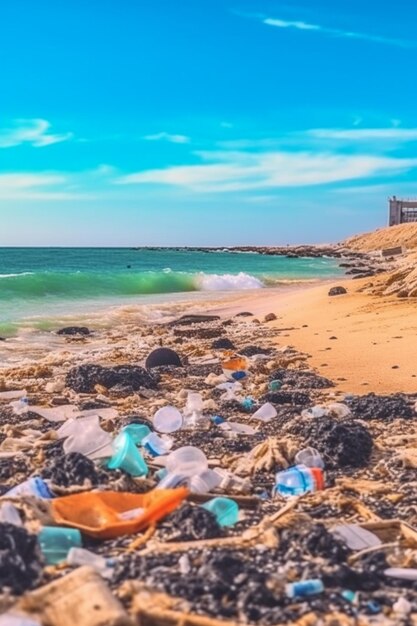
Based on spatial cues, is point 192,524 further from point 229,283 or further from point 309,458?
point 229,283

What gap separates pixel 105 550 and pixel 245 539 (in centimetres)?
59

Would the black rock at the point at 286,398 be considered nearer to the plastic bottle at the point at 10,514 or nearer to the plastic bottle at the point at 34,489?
the plastic bottle at the point at 34,489

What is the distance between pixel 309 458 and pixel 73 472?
1384 millimetres

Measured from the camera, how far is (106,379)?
719cm

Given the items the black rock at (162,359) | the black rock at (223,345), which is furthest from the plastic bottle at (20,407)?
the black rock at (223,345)

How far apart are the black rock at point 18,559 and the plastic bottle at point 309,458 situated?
1.89 meters

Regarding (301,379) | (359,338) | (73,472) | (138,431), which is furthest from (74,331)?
(73,472)

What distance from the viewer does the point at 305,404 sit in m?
6.12

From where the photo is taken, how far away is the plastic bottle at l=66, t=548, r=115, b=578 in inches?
105

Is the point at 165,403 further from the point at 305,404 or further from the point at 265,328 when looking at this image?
the point at 265,328

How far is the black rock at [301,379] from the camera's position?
274 inches

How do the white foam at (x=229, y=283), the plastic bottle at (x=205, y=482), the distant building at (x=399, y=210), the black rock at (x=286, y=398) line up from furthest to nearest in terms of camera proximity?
1. the distant building at (x=399, y=210)
2. the white foam at (x=229, y=283)
3. the black rock at (x=286, y=398)
4. the plastic bottle at (x=205, y=482)

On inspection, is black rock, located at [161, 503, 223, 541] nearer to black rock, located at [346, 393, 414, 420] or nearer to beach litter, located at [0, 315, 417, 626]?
beach litter, located at [0, 315, 417, 626]

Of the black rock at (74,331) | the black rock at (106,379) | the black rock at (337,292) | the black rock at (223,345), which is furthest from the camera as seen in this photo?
the black rock at (337,292)
